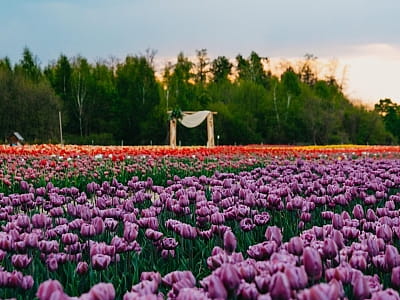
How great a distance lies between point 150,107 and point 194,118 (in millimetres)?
11075

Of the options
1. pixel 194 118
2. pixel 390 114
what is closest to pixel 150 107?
pixel 194 118

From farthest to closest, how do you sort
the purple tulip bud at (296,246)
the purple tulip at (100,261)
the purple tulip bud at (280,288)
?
the purple tulip at (100,261) → the purple tulip bud at (296,246) → the purple tulip bud at (280,288)

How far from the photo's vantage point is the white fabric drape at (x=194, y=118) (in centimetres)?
3012

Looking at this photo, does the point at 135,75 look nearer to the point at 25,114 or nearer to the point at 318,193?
the point at 25,114

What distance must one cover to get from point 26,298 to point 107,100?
4051 cm

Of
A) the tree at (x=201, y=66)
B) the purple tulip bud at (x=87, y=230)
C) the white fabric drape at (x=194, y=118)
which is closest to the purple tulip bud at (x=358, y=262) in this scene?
the purple tulip bud at (x=87, y=230)

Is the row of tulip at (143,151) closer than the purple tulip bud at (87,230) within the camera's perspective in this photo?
No

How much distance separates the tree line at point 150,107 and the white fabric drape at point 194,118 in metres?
7.17

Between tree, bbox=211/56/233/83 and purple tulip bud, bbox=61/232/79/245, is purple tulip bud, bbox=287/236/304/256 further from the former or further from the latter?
tree, bbox=211/56/233/83

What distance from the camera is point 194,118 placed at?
30562 mm

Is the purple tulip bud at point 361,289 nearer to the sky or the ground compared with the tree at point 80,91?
nearer to the ground

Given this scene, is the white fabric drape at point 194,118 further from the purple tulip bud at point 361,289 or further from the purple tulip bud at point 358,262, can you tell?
the purple tulip bud at point 361,289

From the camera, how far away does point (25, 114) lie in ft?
123

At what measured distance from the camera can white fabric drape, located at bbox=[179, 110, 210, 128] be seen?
30125 mm
